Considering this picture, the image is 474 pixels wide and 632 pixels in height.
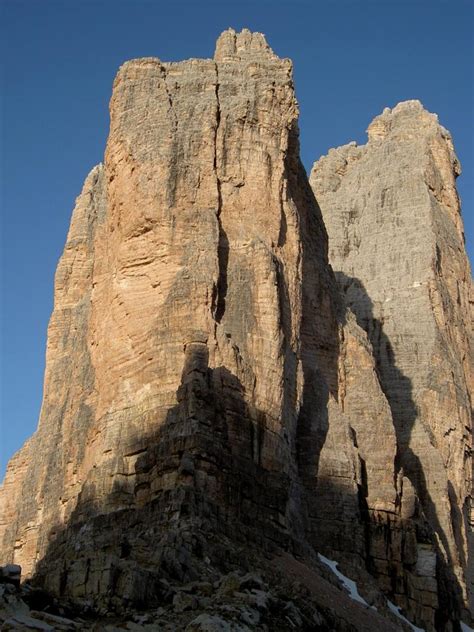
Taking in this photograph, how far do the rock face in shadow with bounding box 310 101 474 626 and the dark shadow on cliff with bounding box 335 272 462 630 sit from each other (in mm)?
62

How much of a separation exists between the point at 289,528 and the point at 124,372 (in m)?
7.66

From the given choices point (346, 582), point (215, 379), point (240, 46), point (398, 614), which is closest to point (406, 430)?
point (398, 614)

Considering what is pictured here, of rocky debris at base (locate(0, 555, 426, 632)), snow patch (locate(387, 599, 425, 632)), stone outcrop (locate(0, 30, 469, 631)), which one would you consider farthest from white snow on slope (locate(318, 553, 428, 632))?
rocky debris at base (locate(0, 555, 426, 632))

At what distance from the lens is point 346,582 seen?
54.3 metres

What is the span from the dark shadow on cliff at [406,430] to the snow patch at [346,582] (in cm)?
634

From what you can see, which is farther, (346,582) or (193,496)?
(346,582)

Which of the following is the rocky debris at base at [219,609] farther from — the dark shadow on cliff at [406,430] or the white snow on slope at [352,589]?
the dark shadow on cliff at [406,430]

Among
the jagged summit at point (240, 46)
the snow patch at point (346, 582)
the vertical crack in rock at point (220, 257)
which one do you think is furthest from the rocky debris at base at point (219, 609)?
the jagged summit at point (240, 46)

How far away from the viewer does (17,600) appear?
33750mm

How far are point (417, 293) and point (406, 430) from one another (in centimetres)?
1137

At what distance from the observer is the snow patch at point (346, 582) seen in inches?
2098

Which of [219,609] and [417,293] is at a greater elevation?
[417,293]

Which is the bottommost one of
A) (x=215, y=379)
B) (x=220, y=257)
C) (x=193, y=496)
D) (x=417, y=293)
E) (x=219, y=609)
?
(x=219, y=609)

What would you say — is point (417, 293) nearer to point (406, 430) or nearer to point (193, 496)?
point (406, 430)
